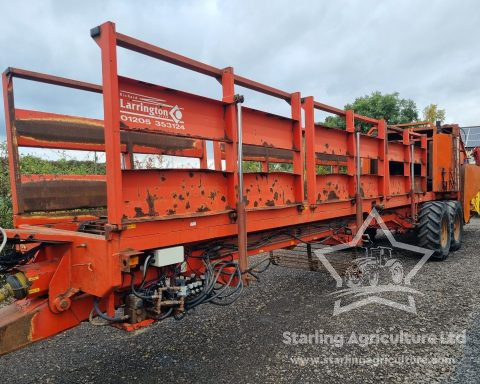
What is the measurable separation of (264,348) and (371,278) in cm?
288

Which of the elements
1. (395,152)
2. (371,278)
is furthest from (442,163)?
(371,278)

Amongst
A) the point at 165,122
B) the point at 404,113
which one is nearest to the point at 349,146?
the point at 165,122

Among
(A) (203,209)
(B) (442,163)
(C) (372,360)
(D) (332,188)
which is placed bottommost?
(C) (372,360)

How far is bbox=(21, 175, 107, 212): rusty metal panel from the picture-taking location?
10.6 ft

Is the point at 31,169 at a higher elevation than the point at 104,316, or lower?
higher

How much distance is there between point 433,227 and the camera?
6160mm

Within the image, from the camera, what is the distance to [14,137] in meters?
3.10

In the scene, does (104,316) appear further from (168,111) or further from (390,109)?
(390,109)

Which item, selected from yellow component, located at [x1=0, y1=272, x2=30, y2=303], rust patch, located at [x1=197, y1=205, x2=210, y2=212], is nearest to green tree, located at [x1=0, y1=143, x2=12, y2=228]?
yellow component, located at [x1=0, y1=272, x2=30, y2=303]

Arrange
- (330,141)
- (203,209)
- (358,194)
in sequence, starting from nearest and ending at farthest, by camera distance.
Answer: (203,209) → (330,141) → (358,194)

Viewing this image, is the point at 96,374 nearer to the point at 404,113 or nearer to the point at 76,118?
the point at 76,118

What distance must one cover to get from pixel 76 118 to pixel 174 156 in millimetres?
1163

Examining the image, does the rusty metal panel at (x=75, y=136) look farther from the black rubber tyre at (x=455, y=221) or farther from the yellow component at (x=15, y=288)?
the black rubber tyre at (x=455, y=221)

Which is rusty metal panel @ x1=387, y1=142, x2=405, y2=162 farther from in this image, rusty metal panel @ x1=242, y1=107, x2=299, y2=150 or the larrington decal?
the larrington decal
